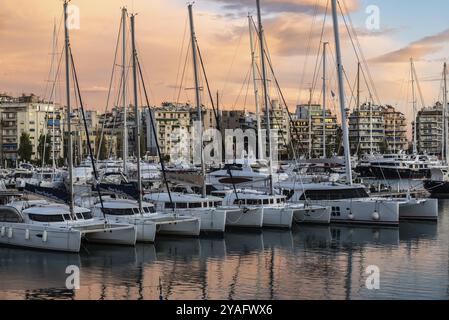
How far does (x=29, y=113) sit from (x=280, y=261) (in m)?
119

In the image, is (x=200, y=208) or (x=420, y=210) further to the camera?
→ (x=420, y=210)

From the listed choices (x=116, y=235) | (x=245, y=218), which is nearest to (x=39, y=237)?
(x=116, y=235)

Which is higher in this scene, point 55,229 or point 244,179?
point 244,179

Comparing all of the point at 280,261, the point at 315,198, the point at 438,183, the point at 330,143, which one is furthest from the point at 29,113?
the point at 280,261

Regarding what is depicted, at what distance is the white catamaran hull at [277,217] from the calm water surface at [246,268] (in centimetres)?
162

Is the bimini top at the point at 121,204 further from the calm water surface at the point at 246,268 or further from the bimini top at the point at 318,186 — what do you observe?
the bimini top at the point at 318,186

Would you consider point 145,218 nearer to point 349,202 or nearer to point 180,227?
point 180,227

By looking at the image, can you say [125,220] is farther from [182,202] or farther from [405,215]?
[405,215]

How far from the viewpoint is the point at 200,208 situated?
3794 centimetres

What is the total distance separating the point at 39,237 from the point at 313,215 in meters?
18.4

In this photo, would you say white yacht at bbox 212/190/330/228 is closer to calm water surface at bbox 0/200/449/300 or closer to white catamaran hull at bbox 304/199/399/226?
white catamaran hull at bbox 304/199/399/226

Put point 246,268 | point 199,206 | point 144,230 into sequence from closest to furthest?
point 246,268 → point 144,230 → point 199,206

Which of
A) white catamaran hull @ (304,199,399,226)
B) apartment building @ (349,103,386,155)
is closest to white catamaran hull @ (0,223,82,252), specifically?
white catamaran hull @ (304,199,399,226)

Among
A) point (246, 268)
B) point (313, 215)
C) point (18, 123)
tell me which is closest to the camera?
point (246, 268)
